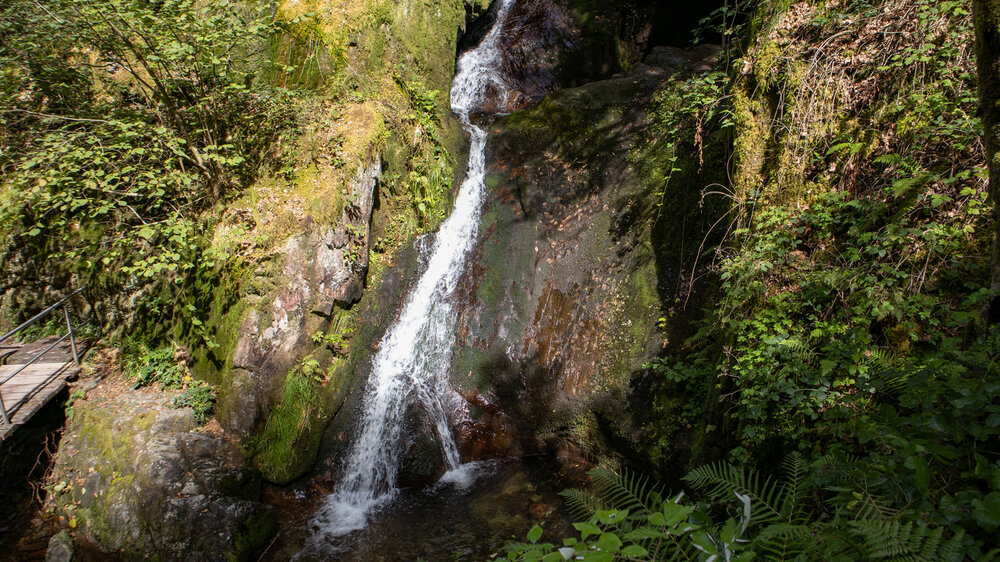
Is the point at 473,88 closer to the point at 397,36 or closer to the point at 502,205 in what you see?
the point at 397,36

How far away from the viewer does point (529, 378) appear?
6.31 metres

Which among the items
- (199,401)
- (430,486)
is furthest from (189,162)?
(430,486)

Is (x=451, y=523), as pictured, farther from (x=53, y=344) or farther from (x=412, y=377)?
(x=53, y=344)

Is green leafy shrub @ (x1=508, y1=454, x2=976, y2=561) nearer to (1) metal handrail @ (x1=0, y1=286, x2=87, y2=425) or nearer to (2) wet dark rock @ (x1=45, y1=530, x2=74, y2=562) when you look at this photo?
(2) wet dark rock @ (x1=45, y1=530, x2=74, y2=562)

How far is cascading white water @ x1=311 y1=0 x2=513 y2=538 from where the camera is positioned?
221 inches

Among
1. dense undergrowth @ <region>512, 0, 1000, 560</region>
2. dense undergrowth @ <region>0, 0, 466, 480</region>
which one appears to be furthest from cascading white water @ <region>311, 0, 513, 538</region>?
dense undergrowth @ <region>512, 0, 1000, 560</region>

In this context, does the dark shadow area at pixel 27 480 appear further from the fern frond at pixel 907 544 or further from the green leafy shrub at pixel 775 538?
the fern frond at pixel 907 544

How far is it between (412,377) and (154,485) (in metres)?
3.22

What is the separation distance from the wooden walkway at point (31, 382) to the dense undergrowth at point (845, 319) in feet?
22.5

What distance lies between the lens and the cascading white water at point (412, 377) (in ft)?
18.4

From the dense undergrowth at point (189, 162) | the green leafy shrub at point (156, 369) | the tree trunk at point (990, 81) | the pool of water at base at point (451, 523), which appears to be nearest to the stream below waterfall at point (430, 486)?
the pool of water at base at point (451, 523)

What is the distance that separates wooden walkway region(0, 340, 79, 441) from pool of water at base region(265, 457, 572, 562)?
3.41 meters

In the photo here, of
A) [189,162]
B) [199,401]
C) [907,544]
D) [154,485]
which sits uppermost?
[189,162]

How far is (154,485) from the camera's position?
16.1ft
